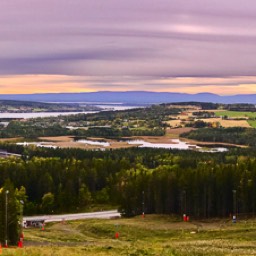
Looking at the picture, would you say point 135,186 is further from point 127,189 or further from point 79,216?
point 79,216

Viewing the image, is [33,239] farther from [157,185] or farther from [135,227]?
[157,185]

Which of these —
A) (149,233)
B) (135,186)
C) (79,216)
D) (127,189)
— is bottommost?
(79,216)

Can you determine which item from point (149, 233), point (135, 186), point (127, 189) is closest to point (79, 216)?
point (127, 189)

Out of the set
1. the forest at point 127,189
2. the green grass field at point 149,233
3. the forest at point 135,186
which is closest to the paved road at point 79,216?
the forest at point 127,189

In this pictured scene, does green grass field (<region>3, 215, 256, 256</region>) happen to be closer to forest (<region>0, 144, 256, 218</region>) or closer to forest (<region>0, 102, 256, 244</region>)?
forest (<region>0, 102, 256, 244</region>)

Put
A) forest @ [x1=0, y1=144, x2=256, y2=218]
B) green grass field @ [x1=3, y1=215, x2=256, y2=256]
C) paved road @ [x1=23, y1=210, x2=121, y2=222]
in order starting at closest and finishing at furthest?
green grass field @ [x1=3, y1=215, x2=256, y2=256] → forest @ [x1=0, y1=144, x2=256, y2=218] → paved road @ [x1=23, y1=210, x2=121, y2=222]

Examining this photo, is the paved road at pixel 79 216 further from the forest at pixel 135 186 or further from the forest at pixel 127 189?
the forest at pixel 135 186

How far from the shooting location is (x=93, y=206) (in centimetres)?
12088

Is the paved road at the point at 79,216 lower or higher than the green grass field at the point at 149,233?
lower

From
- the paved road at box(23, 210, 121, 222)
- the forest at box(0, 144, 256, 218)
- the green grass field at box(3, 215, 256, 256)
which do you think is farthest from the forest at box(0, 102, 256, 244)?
the green grass field at box(3, 215, 256, 256)

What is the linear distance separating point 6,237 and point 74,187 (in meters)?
62.6

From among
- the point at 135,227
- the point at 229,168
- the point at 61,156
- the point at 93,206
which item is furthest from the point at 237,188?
the point at 61,156

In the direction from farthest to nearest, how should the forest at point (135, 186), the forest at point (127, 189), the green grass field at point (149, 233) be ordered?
the forest at point (135, 186)
the forest at point (127, 189)
the green grass field at point (149, 233)

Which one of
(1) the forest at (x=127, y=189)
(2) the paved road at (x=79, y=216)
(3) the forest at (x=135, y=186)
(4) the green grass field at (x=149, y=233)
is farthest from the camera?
(2) the paved road at (x=79, y=216)
